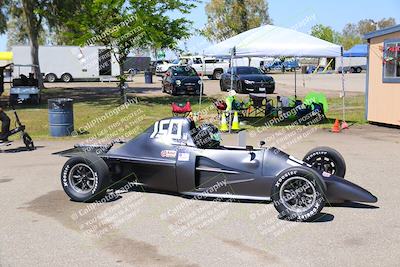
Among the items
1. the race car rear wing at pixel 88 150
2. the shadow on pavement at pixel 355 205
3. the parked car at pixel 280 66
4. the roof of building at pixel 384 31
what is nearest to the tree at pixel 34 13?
the roof of building at pixel 384 31

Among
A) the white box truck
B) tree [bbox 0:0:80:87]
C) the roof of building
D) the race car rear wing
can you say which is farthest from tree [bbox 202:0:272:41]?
the race car rear wing

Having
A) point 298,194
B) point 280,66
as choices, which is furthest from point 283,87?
point 280,66

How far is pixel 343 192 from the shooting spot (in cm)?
670

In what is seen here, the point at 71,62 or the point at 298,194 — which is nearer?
the point at 298,194

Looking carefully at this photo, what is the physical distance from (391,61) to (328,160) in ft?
29.4

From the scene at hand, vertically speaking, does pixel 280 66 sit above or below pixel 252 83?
above

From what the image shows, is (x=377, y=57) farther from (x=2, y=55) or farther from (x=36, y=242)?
(x=2, y=55)

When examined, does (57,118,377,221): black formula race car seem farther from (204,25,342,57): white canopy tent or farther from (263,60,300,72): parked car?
(263,60,300,72): parked car

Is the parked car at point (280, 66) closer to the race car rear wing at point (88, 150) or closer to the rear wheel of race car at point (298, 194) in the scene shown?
the race car rear wing at point (88, 150)

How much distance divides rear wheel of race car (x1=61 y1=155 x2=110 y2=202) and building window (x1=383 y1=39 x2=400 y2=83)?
11306 millimetres

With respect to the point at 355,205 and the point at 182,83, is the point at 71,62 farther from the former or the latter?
the point at 355,205

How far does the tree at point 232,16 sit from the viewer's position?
2857 inches

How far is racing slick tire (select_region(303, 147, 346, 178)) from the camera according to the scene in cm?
808

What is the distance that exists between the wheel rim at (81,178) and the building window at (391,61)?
11.4 m
